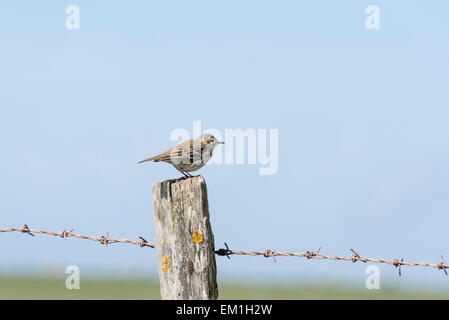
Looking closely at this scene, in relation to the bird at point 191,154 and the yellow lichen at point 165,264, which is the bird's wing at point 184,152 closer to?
the bird at point 191,154

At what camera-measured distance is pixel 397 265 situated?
6.84m

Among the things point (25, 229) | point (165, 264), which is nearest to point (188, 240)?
point (165, 264)

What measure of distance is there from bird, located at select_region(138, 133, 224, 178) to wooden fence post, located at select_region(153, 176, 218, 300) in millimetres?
1867

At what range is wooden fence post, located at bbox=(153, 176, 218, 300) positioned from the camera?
596cm

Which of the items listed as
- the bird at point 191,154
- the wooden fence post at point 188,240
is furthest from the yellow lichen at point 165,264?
the bird at point 191,154

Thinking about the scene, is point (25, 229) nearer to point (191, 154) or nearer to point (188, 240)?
point (191, 154)

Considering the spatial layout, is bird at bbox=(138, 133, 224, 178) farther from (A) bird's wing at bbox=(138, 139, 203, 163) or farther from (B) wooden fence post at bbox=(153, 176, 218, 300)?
(B) wooden fence post at bbox=(153, 176, 218, 300)

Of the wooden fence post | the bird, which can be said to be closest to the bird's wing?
the bird

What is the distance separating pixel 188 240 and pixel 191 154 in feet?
7.01

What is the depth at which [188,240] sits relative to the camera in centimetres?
598
